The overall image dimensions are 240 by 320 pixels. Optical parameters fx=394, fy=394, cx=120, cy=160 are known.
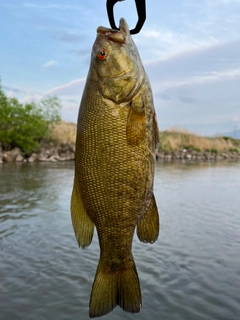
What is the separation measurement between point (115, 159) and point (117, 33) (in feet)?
2.92

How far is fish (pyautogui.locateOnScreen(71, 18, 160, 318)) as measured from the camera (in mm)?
2648

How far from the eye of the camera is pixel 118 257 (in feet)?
9.62

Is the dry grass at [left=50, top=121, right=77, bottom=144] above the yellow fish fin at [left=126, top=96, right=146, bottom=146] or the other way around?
above

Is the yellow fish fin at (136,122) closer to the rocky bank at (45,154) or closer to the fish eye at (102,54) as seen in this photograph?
the fish eye at (102,54)

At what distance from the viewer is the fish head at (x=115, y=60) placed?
2.70 meters

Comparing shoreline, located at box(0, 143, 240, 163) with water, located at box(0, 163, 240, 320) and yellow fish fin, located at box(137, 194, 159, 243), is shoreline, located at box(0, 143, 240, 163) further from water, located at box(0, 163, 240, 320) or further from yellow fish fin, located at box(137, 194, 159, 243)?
yellow fish fin, located at box(137, 194, 159, 243)

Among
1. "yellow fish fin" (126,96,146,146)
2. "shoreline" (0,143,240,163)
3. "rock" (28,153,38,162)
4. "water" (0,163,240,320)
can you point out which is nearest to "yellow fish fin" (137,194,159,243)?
"yellow fish fin" (126,96,146,146)

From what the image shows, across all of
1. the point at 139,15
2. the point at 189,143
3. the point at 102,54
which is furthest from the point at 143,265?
the point at 189,143

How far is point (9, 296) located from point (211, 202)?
472 inches

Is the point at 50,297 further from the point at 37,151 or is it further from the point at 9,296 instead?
the point at 37,151

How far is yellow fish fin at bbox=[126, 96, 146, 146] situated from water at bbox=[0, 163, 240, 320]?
17.1 feet

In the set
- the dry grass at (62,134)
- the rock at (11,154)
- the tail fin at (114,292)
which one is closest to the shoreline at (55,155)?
the rock at (11,154)

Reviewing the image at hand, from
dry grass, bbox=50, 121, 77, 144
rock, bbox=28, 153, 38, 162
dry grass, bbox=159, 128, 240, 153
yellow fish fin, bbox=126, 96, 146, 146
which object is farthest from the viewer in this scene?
dry grass, bbox=159, 128, 240, 153

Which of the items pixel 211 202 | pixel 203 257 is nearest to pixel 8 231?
pixel 203 257
